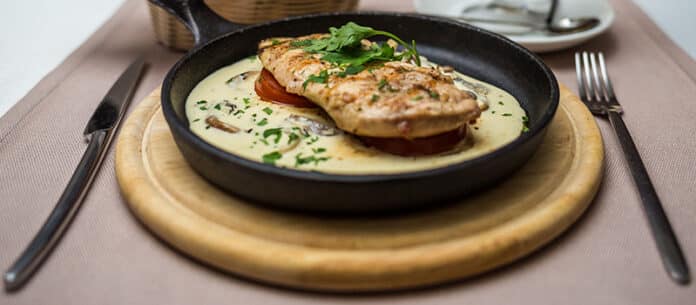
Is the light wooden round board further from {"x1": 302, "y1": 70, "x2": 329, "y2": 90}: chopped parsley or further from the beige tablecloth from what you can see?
{"x1": 302, "y1": 70, "x2": 329, "y2": 90}: chopped parsley

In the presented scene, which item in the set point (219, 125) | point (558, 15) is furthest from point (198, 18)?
point (558, 15)

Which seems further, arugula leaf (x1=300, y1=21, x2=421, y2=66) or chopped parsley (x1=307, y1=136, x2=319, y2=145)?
arugula leaf (x1=300, y1=21, x2=421, y2=66)

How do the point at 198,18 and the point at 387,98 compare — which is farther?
the point at 198,18

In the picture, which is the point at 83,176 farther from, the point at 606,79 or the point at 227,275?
the point at 606,79

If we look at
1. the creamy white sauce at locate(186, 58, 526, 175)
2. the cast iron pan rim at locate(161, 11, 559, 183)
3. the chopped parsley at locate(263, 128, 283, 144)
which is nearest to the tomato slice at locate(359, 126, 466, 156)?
the creamy white sauce at locate(186, 58, 526, 175)

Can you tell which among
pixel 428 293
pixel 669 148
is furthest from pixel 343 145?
pixel 669 148

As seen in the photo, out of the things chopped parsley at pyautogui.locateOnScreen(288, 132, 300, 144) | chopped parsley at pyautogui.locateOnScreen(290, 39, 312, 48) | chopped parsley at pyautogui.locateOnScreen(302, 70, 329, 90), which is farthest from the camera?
chopped parsley at pyautogui.locateOnScreen(290, 39, 312, 48)

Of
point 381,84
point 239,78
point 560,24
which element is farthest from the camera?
point 560,24
